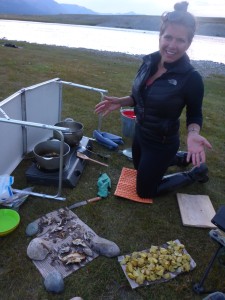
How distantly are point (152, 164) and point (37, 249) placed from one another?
1478 millimetres

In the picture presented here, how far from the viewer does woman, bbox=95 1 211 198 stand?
262cm

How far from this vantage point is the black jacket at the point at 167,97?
276cm

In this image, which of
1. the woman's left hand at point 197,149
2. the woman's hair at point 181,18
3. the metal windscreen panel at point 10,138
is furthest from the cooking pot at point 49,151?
the woman's hair at point 181,18

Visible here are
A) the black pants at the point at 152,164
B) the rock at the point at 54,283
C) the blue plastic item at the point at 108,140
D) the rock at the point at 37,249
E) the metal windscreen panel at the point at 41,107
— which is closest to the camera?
the rock at the point at 54,283

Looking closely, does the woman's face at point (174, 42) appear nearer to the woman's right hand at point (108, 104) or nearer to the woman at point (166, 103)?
the woman at point (166, 103)

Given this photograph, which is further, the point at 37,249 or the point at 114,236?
the point at 114,236

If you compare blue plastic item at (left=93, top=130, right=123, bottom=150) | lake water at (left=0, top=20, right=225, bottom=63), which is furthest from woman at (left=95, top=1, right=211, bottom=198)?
lake water at (left=0, top=20, right=225, bottom=63)

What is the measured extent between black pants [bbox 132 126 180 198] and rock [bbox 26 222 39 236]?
4.00 feet

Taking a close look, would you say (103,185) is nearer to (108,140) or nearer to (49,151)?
(49,151)

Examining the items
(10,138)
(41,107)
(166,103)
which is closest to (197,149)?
(166,103)

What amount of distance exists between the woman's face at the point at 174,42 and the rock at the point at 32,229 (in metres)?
2.05

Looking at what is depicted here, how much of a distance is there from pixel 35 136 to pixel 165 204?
1924mm

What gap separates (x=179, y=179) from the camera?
336cm

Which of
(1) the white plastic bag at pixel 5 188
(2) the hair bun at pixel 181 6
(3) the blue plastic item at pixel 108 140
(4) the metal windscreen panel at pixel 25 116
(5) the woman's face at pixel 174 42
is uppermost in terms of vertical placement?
(2) the hair bun at pixel 181 6
